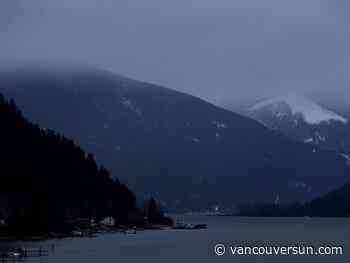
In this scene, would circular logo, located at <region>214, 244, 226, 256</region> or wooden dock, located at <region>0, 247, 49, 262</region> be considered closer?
wooden dock, located at <region>0, 247, 49, 262</region>

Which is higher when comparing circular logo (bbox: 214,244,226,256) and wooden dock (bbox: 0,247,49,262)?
circular logo (bbox: 214,244,226,256)

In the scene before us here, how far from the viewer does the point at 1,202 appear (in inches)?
7692

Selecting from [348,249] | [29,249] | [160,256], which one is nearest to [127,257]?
[160,256]

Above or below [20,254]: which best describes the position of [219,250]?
above

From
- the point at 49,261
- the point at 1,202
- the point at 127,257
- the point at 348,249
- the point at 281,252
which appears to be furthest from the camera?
the point at 1,202

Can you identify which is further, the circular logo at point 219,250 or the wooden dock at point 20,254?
the circular logo at point 219,250

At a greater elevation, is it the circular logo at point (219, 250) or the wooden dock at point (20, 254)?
the circular logo at point (219, 250)

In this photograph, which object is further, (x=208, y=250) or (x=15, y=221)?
(x=15, y=221)

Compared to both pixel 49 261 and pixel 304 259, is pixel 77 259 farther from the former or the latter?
pixel 304 259

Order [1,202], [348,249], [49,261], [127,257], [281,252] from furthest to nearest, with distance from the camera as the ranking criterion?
[1,202] → [348,249] → [281,252] → [127,257] → [49,261]

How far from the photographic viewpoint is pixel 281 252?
16525 centimetres

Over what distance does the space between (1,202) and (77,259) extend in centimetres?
5849

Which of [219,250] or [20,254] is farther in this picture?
[219,250]

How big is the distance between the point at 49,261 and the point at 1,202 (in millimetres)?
60058
